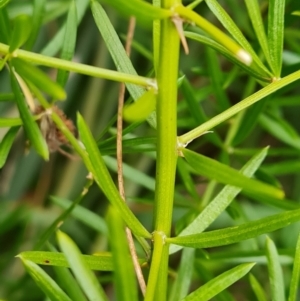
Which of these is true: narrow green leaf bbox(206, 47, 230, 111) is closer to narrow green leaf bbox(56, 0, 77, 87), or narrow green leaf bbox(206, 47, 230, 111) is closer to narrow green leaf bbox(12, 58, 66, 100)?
narrow green leaf bbox(56, 0, 77, 87)

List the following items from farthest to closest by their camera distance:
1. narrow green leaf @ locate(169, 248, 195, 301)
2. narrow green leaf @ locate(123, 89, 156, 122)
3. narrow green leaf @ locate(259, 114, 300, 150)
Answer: narrow green leaf @ locate(259, 114, 300, 150)
narrow green leaf @ locate(169, 248, 195, 301)
narrow green leaf @ locate(123, 89, 156, 122)

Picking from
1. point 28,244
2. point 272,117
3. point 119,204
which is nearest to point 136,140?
point 119,204

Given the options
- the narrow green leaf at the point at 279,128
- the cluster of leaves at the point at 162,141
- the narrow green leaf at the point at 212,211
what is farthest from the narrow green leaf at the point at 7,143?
the narrow green leaf at the point at 279,128

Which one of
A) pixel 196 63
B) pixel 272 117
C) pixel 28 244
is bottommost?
pixel 28 244

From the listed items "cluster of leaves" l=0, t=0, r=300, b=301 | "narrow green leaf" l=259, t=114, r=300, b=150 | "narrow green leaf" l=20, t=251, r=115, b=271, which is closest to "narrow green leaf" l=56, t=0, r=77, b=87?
"cluster of leaves" l=0, t=0, r=300, b=301

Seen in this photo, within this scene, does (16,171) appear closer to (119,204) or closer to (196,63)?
(196,63)

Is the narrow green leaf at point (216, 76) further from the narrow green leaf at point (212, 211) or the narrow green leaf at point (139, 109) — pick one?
the narrow green leaf at point (139, 109)
